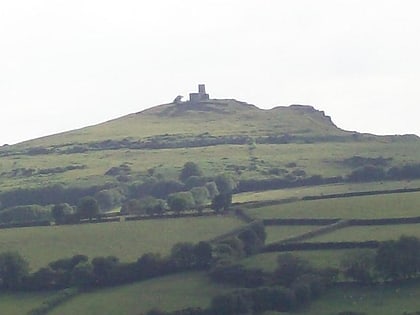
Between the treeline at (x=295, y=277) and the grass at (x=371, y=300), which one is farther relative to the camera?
the treeline at (x=295, y=277)

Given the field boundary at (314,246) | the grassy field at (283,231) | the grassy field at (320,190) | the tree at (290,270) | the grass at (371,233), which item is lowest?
the tree at (290,270)

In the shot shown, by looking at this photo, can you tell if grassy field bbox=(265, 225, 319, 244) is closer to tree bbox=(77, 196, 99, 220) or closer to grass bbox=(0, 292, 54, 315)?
tree bbox=(77, 196, 99, 220)

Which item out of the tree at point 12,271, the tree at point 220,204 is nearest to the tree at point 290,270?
the tree at point 12,271

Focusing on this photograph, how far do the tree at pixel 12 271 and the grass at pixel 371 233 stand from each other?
3360cm

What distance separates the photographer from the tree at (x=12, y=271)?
392 ft

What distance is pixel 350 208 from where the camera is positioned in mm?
143250

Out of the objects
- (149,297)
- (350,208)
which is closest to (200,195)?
(350,208)

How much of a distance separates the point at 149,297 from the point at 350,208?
42.3 m

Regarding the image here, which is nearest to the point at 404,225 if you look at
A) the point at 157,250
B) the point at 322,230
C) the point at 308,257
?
the point at 322,230

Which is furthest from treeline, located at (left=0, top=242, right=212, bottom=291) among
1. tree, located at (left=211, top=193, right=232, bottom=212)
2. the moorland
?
tree, located at (left=211, top=193, right=232, bottom=212)

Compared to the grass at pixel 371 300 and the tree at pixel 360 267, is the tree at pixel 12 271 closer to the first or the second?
the grass at pixel 371 300

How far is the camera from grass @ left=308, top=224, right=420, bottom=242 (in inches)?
4854

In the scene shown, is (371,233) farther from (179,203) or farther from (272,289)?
(179,203)

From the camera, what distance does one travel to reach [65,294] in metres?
114
